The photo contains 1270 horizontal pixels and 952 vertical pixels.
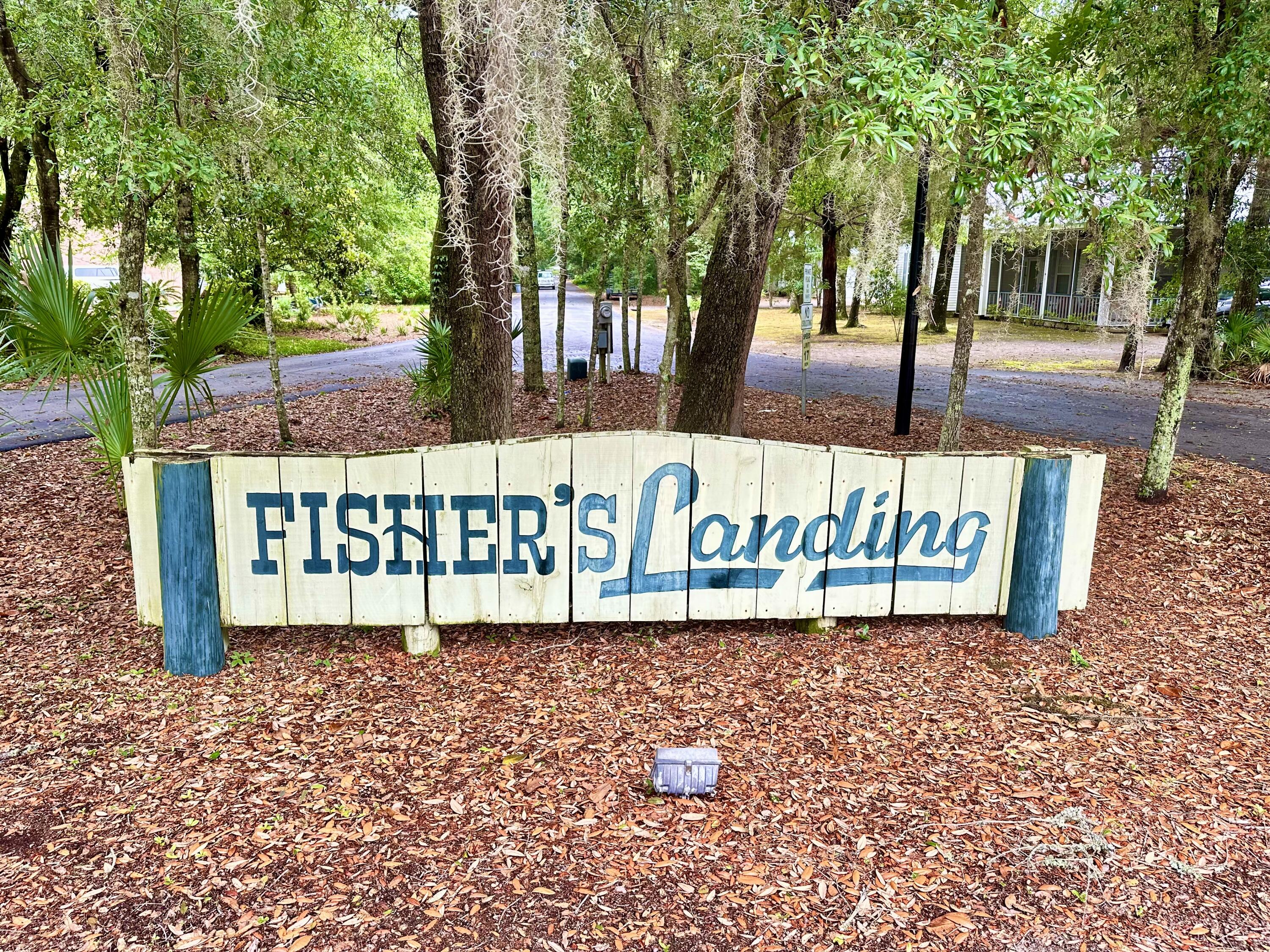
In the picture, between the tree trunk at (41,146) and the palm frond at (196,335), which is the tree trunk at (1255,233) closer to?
the palm frond at (196,335)

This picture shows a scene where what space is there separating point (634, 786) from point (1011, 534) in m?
2.34

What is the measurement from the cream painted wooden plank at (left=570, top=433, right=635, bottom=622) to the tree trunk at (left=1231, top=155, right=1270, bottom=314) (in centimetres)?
1619

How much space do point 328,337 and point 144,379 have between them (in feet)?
67.4

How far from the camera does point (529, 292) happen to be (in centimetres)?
1080

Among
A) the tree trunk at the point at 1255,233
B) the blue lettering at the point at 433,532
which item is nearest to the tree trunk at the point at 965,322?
the blue lettering at the point at 433,532

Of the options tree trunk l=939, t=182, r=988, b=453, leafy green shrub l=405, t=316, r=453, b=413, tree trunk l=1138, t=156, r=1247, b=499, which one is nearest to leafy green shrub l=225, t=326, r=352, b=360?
leafy green shrub l=405, t=316, r=453, b=413

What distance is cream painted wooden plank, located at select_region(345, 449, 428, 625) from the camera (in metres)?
3.83

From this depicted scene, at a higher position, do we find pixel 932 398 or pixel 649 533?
pixel 649 533

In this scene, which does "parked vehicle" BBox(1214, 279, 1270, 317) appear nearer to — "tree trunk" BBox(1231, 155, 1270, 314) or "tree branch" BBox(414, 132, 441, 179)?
"tree trunk" BBox(1231, 155, 1270, 314)

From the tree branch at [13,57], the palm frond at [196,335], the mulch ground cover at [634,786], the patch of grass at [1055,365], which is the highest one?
the tree branch at [13,57]

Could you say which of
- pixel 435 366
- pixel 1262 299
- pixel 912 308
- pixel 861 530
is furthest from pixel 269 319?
pixel 1262 299

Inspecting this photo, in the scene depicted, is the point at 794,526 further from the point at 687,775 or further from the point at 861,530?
the point at 687,775

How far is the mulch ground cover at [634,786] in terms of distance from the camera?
251 centimetres

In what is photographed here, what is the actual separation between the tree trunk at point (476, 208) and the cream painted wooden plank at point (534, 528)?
1.16m
